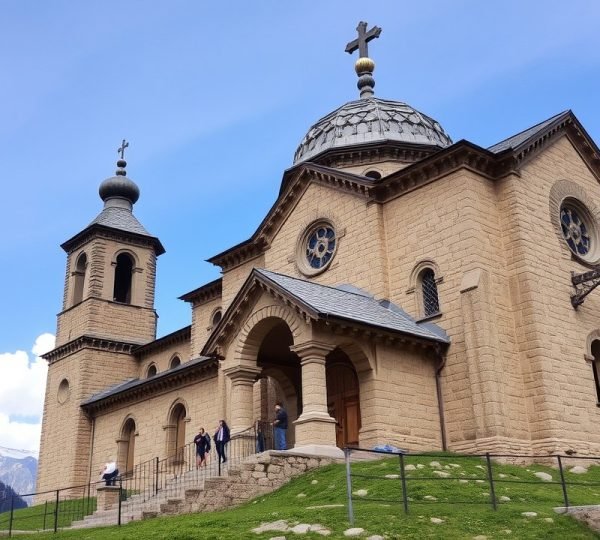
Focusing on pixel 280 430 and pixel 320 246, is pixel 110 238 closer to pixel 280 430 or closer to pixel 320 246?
pixel 320 246

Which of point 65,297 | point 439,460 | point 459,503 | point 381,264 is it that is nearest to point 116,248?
point 65,297

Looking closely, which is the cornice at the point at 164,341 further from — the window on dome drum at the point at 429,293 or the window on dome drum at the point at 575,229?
the window on dome drum at the point at 575,229

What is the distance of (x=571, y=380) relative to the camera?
21.7 meters

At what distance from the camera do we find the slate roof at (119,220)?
4222cm

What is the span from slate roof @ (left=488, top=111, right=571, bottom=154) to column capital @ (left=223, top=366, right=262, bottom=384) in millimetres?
9746

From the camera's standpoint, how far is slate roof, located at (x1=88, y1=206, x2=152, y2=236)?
42.2 m

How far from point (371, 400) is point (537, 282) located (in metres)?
6.12

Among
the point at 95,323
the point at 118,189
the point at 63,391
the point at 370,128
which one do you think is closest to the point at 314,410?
the point at 370,128

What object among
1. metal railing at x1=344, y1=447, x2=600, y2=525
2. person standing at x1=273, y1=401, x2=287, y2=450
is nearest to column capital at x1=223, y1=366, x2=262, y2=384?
person standing at x1=273, y1=401, x2=287, y2=450

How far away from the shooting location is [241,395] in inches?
870

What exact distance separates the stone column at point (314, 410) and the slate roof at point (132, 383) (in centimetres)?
1057

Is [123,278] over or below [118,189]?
below

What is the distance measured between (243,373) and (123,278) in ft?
74.2

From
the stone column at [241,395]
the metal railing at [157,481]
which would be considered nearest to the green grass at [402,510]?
the metal railing at [157,481]
